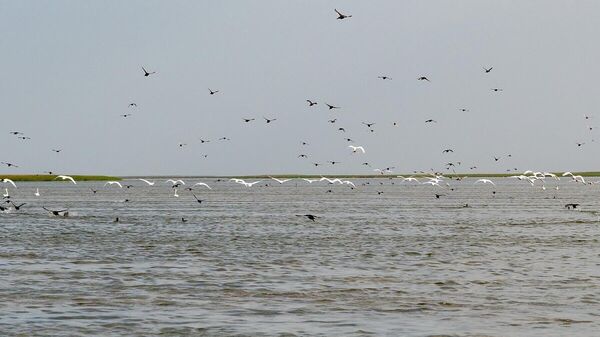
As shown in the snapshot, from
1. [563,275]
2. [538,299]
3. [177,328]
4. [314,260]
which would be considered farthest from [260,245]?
[177,328]

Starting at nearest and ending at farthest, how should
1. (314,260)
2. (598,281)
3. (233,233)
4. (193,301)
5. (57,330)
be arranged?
1. (57,330)
2. (193,301)
3. (598,281)
4. (314,260)
5. (233,233)

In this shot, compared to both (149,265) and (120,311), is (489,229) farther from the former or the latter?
(120,311)

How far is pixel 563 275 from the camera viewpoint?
91.6ft

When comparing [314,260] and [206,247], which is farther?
[206,247]

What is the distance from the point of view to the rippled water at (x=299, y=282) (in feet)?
65.0

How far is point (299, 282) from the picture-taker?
26344 millimetres

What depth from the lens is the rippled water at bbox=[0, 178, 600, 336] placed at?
19812mm

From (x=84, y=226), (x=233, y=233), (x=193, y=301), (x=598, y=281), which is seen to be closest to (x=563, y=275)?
(x=598, y=281)

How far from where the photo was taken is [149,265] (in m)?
30.7

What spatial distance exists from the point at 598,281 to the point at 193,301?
35.4 feet

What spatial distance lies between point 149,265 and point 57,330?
11626 millimetres

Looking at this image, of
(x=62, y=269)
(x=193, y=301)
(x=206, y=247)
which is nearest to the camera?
(x=193, y=301)

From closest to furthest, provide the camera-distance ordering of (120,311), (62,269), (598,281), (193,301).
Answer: (120,311)
(193,301)
(598,281)
(62,269)

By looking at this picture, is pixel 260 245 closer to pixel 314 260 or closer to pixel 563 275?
pixel 314 260
